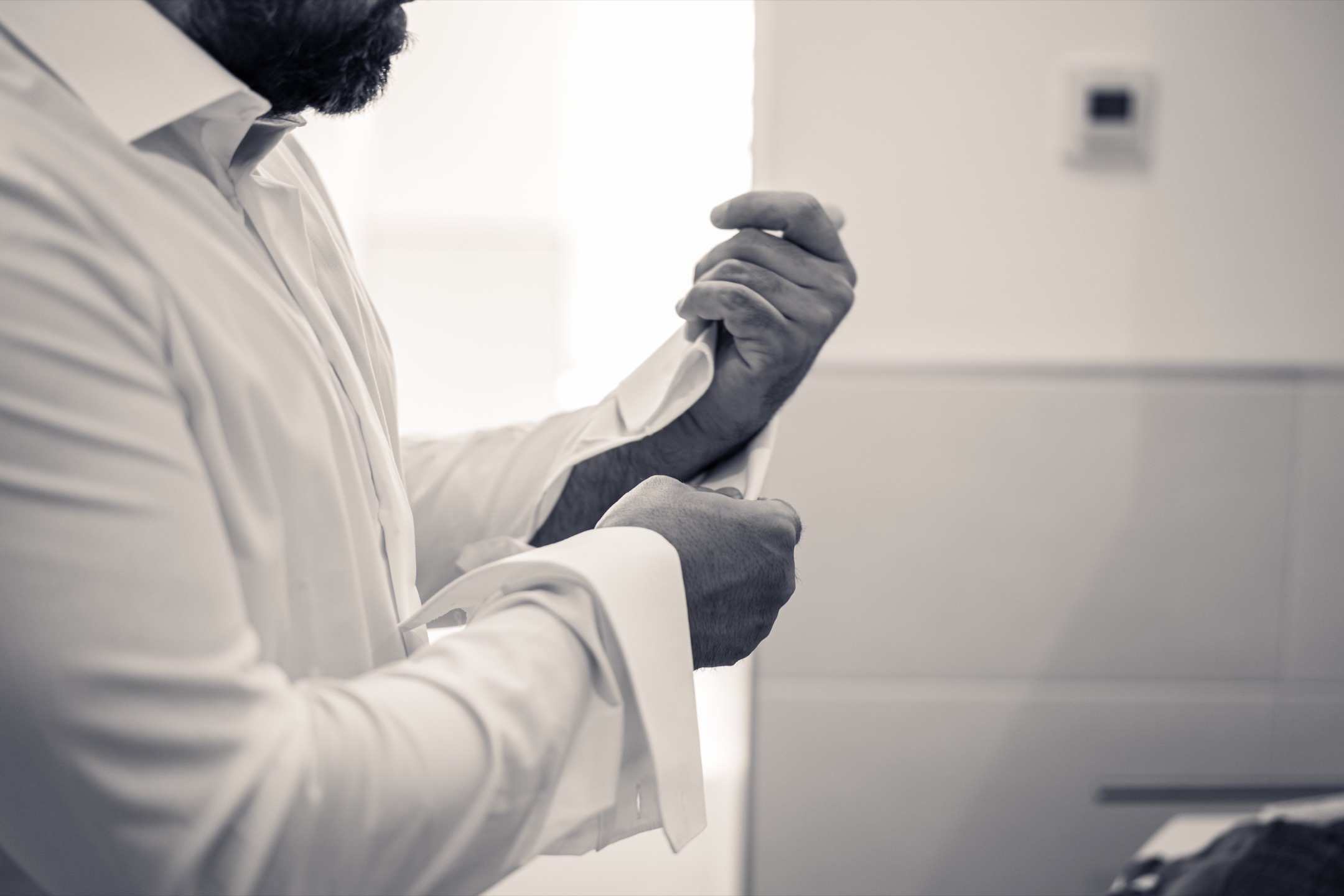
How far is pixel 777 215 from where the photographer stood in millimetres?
471

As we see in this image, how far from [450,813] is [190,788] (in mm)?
79

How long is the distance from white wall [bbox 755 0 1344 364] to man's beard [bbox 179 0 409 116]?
12.6 inches

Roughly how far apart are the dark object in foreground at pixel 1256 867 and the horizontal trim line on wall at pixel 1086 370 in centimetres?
32

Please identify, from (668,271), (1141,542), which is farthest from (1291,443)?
(668,271)

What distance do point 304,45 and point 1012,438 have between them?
1.83ft

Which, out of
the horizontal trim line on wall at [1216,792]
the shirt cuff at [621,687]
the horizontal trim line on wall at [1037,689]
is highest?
the shirt cuff at [621,687]

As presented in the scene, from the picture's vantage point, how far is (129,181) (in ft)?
1.04

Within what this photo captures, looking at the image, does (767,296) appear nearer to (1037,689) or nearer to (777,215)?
(777,215)

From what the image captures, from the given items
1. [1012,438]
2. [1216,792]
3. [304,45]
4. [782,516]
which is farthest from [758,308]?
[1216,792]

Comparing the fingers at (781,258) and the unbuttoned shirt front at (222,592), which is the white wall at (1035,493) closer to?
the fingers at (781,258)

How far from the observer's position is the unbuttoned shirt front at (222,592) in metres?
0.26

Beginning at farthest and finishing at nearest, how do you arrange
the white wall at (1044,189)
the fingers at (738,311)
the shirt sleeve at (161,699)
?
the white wall at (1044,189)
the fingers at (738,311)
the shirt sleeve at (161,699)

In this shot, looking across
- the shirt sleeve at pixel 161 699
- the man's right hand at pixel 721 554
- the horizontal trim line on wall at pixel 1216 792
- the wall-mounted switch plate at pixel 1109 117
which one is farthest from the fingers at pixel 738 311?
the horizontal trim line on wall at pixel 1216 792

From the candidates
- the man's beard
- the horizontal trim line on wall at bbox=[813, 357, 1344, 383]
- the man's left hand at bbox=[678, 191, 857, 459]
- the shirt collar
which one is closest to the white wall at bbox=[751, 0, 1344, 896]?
the horizontal trim line on wall at bbox=[813, 357, 1344, 383]
